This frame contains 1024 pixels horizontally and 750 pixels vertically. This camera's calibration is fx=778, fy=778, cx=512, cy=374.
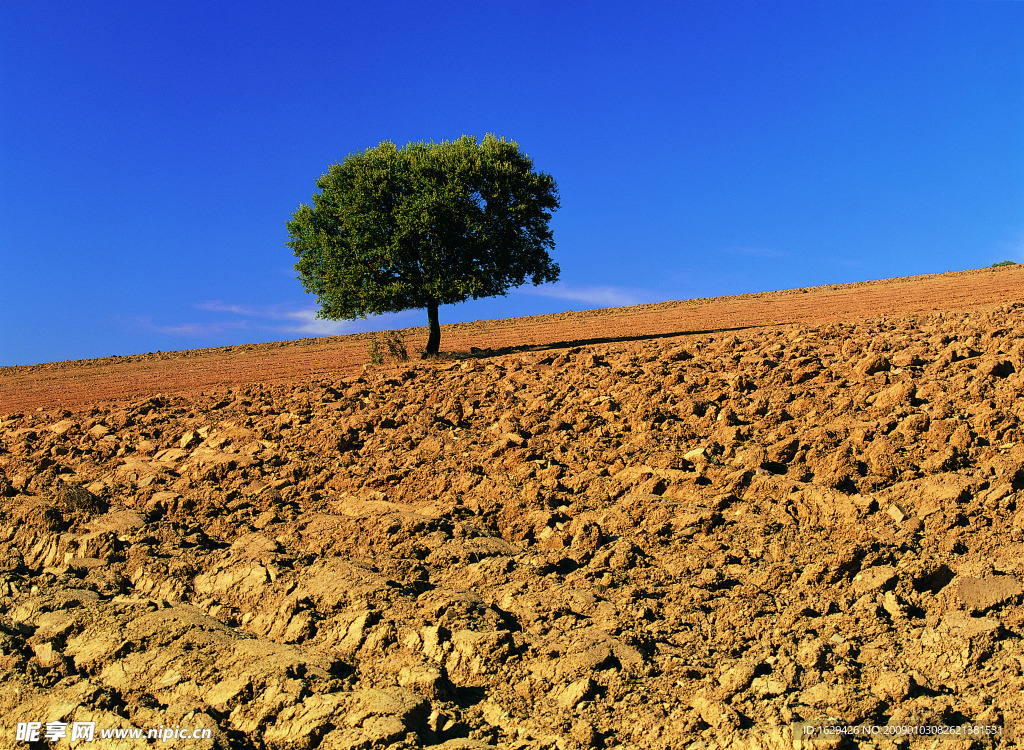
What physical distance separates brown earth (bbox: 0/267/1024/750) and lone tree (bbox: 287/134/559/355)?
10.3 m

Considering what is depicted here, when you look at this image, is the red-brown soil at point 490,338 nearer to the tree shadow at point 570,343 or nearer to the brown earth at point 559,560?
the tree shadow at point 570,343

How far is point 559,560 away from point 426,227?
51.5ft

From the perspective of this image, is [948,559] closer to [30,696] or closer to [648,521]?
[648,521]

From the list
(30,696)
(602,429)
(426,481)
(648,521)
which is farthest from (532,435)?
(30,696)

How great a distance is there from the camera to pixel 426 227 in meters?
21.0

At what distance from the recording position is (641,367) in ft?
37.1

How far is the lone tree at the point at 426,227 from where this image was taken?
21.3 m

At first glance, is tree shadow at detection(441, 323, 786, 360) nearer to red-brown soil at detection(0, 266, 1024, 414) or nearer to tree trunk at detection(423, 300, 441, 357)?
red-brown soil at detection(0, 266, 1024, 414)

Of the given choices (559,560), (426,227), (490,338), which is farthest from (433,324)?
(559,560)

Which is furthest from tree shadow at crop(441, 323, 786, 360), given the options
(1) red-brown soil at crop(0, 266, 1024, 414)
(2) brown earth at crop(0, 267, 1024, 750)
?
(2) brown earth at crop(0, 267, 1024, 750)

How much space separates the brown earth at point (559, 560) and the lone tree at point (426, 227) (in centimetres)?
1032

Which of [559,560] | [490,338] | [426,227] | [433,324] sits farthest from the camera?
[490,338]

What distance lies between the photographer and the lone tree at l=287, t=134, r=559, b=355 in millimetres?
21312

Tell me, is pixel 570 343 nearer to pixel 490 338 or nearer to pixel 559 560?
pixel 490 338
